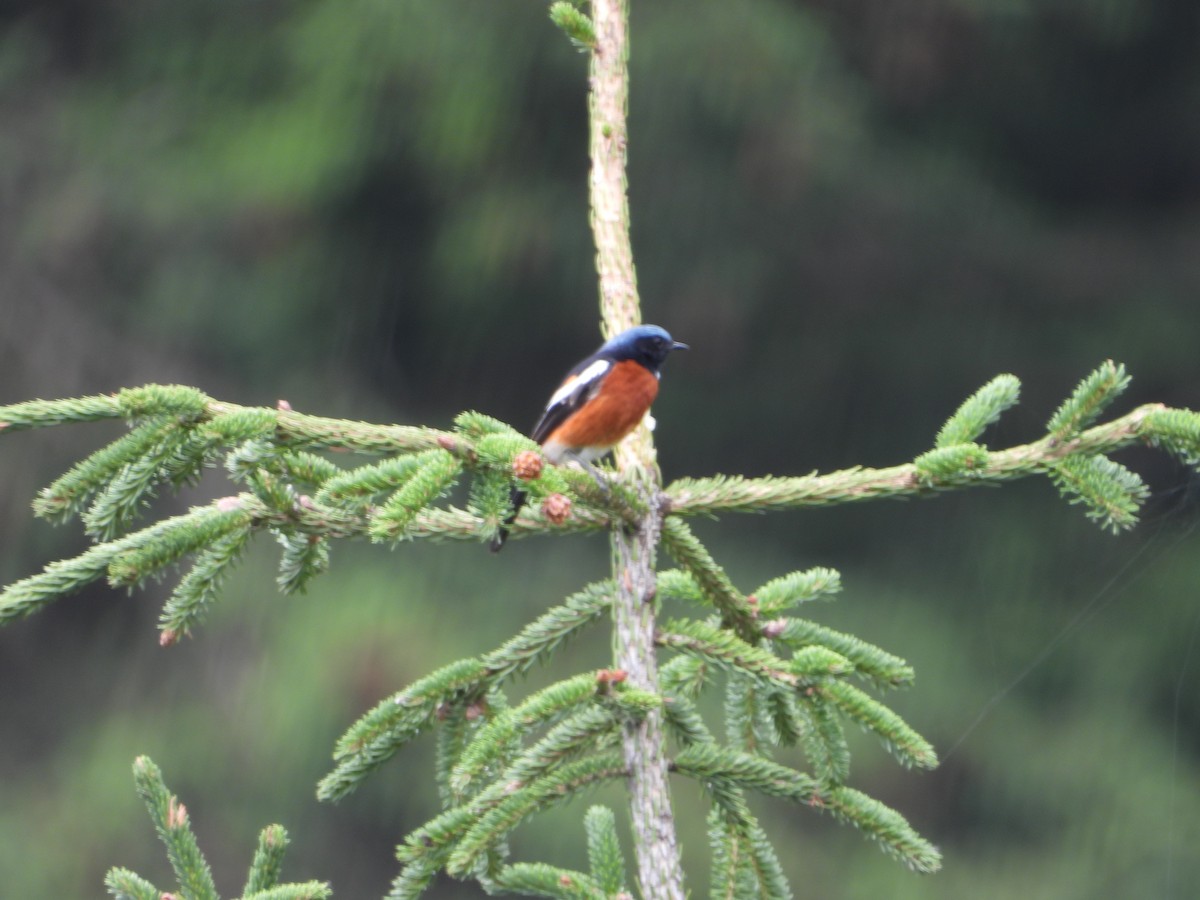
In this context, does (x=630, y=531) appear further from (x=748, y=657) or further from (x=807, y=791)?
(x=807, y=791)

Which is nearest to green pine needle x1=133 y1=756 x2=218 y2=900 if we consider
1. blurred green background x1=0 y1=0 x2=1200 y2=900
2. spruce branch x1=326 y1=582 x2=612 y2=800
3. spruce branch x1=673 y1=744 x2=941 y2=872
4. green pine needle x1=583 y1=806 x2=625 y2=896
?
spruce branch x1=326 y1=582 x2=612 y2=800

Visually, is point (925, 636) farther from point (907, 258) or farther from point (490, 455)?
point (490, 455)

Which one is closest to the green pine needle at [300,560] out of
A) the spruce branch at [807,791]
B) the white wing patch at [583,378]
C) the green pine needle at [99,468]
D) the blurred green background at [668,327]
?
the green pine needle at [99,468]

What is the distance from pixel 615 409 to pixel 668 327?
360 centimetres

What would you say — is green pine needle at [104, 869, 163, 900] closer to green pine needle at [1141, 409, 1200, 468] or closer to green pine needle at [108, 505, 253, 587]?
green pine needle at [108, 505, 253, 587]

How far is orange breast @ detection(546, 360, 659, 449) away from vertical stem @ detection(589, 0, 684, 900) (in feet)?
0.32

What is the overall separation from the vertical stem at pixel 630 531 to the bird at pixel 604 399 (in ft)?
0.27

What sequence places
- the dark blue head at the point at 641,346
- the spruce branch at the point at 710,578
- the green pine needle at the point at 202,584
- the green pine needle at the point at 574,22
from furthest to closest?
the dark blue head at the point at 641,346 → the green pine needle at the point at 574,22 → the spruce branch at the point at 710,578 → the green pine needle at the point at 202,584

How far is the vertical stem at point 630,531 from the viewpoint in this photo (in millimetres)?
1184

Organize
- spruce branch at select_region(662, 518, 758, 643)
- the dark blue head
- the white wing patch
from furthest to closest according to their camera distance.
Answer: the white wing patch < the dark blue head < spruce branch at select_region(662, 518, 758, 643)

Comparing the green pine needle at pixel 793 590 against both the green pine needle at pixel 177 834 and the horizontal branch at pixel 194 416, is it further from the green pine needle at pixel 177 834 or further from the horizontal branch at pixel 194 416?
the green pine needle at pixel 177 834

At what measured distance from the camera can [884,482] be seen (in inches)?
54.9

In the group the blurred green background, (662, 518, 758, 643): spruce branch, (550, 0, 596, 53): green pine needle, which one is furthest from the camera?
the blurred green background

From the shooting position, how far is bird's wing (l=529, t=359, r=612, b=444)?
187 centimetres
